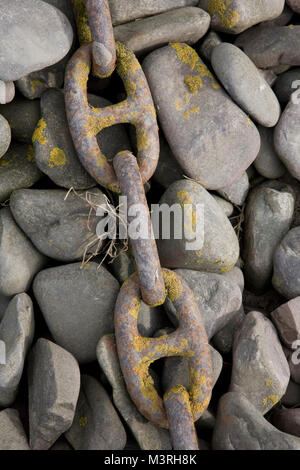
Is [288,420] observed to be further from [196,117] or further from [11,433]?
[196,117]

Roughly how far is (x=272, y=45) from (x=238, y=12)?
0.28 m

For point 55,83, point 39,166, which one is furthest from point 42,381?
point 55,83

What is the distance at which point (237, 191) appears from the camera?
2.71 meters

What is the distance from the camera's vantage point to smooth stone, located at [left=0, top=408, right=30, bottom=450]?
194 cm

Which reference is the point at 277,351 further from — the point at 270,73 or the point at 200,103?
the point at 270,73

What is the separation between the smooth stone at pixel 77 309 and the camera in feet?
7.36

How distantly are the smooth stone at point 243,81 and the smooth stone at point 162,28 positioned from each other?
174 millimetres

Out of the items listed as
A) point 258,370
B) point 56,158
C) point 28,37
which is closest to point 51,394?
point 258,370

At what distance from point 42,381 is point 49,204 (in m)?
0.83

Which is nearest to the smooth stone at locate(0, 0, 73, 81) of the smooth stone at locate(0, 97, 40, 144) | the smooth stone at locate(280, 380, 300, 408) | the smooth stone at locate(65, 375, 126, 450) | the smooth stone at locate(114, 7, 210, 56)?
the smooth stone at locate(0, 97, 40, 144)

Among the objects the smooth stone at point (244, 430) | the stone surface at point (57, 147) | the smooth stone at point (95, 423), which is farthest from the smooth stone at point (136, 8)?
the smooth stone at point (244, 430)

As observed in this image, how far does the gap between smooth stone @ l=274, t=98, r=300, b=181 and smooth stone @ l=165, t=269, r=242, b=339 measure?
0.78 meters

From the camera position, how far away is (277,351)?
2.33 m

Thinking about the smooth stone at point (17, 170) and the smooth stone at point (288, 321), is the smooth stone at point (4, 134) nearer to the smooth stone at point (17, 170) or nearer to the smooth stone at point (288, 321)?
the smooth stone at point (17, 170)
